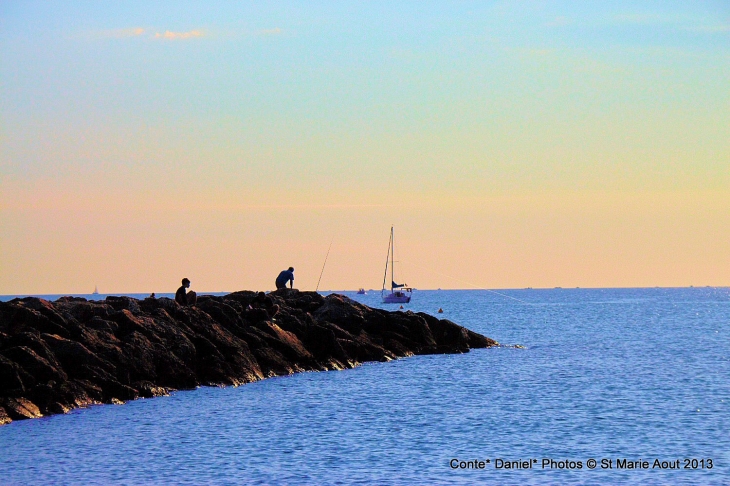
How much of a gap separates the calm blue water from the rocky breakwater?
2.31ft

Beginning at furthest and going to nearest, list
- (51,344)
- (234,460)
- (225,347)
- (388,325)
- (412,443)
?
(388,325) → (225,347) → (51,344) → (412,443) → (234,460)

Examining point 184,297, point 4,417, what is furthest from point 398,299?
point 4,417

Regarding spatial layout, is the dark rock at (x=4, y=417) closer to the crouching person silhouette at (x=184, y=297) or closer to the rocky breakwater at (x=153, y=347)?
the rocky breakwater at (x=153, y=347)

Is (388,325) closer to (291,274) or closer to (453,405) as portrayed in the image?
(291,274)

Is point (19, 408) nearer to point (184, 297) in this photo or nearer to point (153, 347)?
point (153, 347)

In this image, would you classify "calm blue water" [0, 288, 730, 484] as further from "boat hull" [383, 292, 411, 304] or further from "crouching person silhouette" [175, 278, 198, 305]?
"boat hull" [383, 292, 411, 304]

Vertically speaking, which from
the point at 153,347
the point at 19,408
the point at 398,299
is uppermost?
the point at 153,347

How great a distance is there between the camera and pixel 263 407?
2947 centimetres

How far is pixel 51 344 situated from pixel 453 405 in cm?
1268

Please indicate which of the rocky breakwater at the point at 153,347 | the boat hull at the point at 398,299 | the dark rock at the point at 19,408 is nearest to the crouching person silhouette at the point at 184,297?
the rocky breakwater at the point at 153,347

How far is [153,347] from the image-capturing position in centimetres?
3050

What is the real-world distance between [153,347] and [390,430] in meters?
8.90

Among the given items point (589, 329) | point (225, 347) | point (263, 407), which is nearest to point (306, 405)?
point (263, 407)

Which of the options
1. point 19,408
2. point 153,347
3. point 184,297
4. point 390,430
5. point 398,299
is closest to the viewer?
point 19,408
